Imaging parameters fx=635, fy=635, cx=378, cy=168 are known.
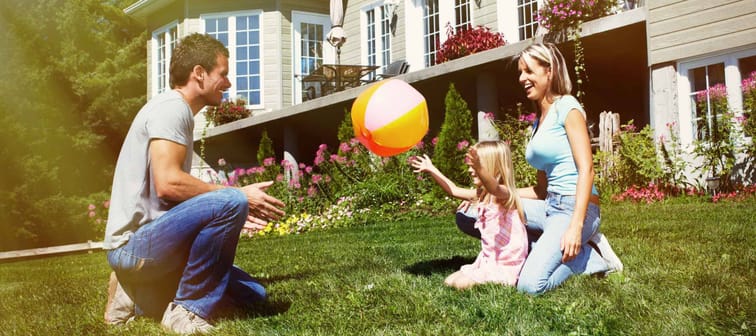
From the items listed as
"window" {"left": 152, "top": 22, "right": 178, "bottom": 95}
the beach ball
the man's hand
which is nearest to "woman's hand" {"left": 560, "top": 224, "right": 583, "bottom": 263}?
the beach ball

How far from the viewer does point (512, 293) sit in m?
3.37

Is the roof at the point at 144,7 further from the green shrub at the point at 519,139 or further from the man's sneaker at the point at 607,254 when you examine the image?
the man's sneaker at the point at 607,254

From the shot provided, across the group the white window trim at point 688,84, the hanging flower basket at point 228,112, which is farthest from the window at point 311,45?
the white window trim at point 688,84

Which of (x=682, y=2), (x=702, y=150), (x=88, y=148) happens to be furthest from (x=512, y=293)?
(x=88, y=148)

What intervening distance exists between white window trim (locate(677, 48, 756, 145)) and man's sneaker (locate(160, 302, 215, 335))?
25.0 feet

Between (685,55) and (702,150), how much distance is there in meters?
1.34

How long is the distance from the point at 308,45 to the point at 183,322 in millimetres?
16395

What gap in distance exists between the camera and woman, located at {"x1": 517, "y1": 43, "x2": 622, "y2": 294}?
3408 mm

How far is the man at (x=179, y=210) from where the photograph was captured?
2850mm

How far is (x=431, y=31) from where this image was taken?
14.2 m

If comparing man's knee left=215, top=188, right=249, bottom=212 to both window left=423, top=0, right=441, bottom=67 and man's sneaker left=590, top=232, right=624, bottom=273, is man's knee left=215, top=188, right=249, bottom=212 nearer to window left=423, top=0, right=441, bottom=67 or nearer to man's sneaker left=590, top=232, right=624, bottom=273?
man's sneaker left=590, top=232, right=624, bottom=273

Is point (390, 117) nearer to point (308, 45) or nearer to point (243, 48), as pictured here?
point (243, 48)

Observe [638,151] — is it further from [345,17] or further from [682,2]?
[345,17]

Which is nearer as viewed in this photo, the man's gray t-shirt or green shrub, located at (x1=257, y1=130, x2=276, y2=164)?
the man's gray t-shirt
